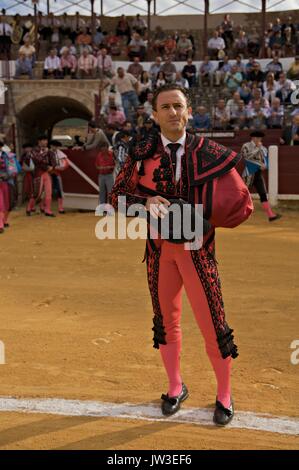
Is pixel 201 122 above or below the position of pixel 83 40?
below

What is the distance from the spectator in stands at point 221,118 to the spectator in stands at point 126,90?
5.36ft

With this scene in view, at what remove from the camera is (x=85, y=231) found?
8.41m

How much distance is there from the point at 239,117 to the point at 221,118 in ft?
1.12

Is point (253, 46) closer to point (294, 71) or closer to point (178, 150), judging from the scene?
point (294, 71)

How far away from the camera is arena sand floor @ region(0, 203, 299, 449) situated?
254cm

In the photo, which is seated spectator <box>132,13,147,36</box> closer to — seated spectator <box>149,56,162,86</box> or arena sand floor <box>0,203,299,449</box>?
seated spectator <box>149,56,162,86</box>

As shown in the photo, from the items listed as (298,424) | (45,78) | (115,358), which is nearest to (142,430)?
(298,424)

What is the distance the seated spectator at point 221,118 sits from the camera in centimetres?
1104

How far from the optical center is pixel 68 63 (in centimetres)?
1398

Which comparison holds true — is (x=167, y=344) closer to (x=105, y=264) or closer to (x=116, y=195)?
(x=116, y=195)

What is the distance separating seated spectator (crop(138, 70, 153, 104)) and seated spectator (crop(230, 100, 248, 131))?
6.58 feet

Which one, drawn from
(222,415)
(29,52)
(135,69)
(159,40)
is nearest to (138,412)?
(222,415)

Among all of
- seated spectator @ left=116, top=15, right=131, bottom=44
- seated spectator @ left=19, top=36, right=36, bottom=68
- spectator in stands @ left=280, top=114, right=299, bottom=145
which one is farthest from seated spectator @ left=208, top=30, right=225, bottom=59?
spectator in stands @ left=280, top=114, right=299, bottom=145

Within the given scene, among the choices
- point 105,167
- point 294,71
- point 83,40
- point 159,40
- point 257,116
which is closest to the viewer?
point 105,167
